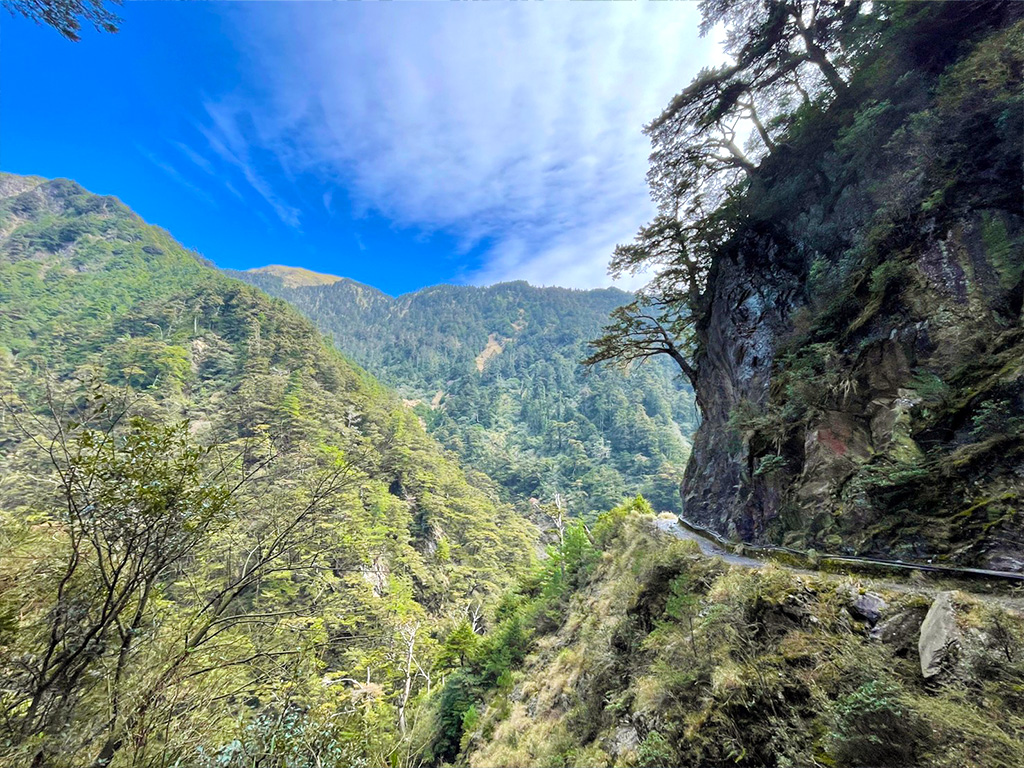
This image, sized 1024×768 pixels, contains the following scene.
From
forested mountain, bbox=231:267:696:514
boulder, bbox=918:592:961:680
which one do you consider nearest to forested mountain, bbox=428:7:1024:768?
boulder, bbox=918:592:961:680

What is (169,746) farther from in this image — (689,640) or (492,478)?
(492,478)

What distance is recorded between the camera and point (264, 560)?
135 inches

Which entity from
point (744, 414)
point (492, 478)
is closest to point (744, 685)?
point (744, 414)

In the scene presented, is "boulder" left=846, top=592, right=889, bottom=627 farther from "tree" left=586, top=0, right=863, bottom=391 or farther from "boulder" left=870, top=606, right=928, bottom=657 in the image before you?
"tree" left=586, top=0, right=863, bottom=391

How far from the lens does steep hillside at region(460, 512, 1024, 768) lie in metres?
2.44

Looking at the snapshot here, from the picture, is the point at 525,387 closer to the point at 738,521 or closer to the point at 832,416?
the point at 738,521

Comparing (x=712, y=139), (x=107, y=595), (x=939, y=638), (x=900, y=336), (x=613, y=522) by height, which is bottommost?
(x=613, y=522)

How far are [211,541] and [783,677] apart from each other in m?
5.64

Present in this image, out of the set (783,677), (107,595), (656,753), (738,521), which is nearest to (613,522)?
(738,521)

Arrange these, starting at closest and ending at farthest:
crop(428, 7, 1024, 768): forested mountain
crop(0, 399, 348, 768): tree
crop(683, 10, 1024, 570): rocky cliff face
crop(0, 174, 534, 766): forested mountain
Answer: crop(0, 399, 348, 768): tree < crop(0, 174, 534, 766): forested mountain < crop(428, 7, 1024, 768): forested mountain < crop(683, 10, 1024, 570): rocky cliff face

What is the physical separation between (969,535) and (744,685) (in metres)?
2.95

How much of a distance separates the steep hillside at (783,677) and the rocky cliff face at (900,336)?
1541 mm

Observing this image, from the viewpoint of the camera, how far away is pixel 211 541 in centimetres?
367

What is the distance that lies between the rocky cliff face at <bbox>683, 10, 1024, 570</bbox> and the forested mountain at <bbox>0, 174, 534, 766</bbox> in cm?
662
